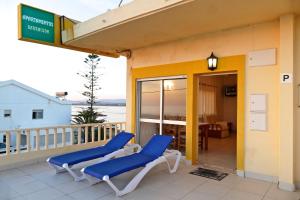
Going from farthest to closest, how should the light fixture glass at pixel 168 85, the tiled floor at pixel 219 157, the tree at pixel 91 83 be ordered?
1. the tree at pixel 91 83
2. the light fixture glass at pixel 168 85
3. the tiled floor at pixel 219 157

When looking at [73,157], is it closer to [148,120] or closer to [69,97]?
[148,120]

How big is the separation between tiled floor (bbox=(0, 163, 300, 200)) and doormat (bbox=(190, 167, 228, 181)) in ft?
0.43

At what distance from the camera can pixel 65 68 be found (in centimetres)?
1327

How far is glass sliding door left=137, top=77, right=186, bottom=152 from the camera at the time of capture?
554 cm

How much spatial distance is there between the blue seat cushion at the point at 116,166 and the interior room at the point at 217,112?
10.1 ft

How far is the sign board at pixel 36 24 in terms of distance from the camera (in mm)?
4664

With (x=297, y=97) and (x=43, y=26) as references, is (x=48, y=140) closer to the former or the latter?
(x=43, y=26)

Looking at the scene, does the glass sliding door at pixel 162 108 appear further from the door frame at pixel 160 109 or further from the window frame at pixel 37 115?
the window frame at pixel 37 115

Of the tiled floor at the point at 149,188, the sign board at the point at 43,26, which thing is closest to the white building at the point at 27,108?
the sign board at the point at 43,26

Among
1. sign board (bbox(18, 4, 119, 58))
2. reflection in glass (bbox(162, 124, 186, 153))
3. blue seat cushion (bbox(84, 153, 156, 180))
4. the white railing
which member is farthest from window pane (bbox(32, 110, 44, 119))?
blue seat cushion (bbox(84, 153, 156, 180))

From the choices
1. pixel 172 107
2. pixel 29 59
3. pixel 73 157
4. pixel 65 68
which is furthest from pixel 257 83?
pixel 65 68

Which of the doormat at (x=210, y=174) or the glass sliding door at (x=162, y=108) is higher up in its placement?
the glass sliding door at (x=162, y=108)

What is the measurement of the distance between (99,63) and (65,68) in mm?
2179

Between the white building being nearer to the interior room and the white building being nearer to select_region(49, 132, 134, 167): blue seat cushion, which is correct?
select_region(49, 132, 134, 167): blue seat cushion
